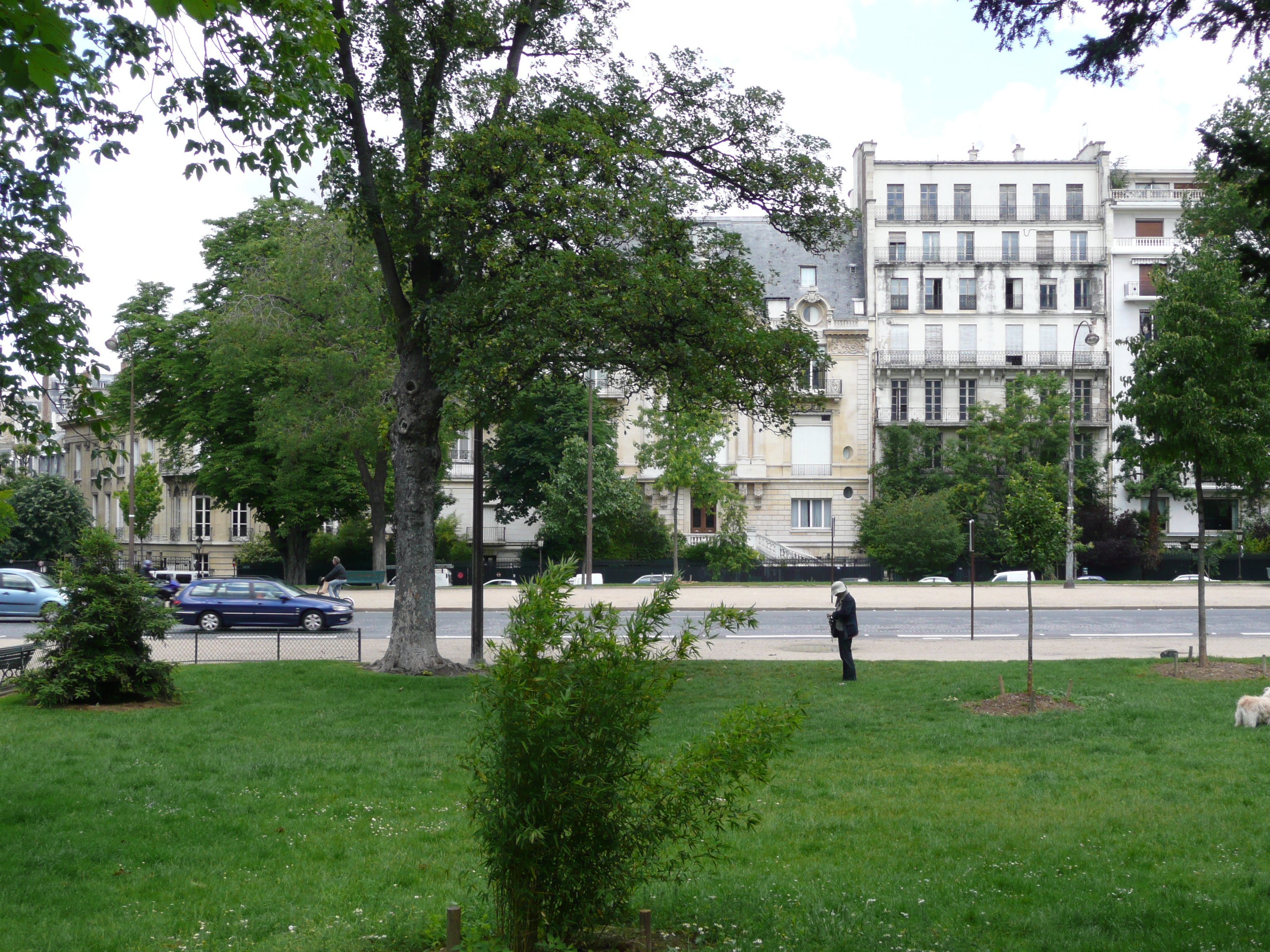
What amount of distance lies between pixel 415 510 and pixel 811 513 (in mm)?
44213

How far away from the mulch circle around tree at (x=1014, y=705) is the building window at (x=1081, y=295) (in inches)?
2021

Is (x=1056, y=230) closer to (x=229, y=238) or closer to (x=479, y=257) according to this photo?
(x=229, y=238)

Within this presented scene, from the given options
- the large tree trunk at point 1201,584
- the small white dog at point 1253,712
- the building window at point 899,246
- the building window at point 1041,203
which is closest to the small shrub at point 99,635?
the small white dog at point 1253,712

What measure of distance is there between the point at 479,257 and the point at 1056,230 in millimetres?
52141

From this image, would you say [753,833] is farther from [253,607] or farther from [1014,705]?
[253,607]

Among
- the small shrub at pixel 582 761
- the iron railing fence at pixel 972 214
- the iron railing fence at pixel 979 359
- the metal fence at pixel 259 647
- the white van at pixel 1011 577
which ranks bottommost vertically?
the metal fence at pixel 259 647

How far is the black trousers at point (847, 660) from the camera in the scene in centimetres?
1647

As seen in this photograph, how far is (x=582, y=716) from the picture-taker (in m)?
4.79

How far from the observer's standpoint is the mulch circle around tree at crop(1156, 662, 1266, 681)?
1631cm

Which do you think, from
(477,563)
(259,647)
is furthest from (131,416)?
(477,563)

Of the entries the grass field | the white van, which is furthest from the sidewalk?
Result: the grass field

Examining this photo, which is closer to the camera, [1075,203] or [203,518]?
[1075,203]

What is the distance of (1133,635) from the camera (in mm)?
24828

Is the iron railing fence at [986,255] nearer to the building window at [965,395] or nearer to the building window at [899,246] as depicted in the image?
the building window at [899,246]
